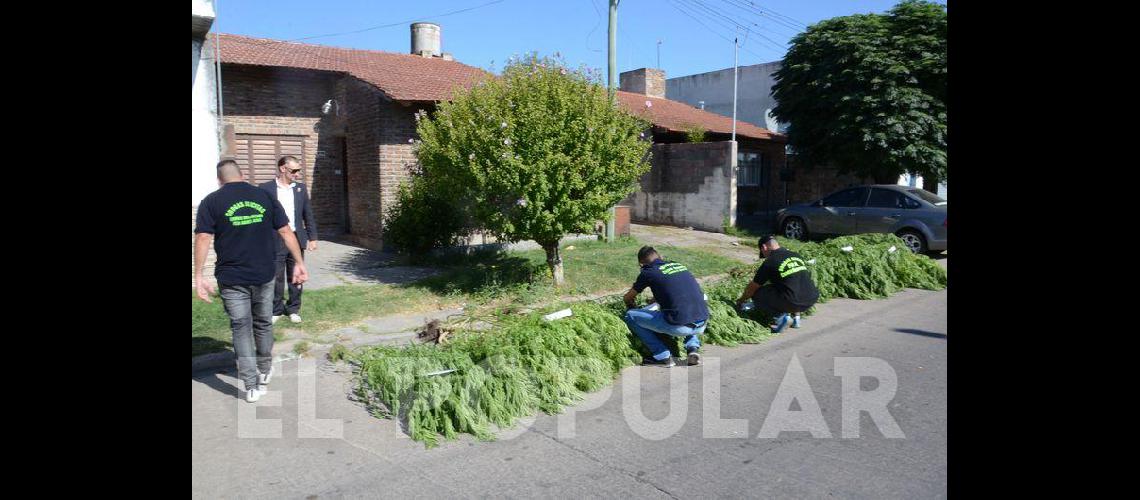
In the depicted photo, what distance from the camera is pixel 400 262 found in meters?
11.3

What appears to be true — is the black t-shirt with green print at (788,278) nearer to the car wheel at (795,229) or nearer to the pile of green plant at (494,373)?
the pile of green plant at (494,373)

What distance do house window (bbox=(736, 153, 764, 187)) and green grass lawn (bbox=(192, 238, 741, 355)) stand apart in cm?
985

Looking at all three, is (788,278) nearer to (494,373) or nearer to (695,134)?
(494,373)

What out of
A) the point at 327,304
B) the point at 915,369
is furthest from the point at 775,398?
the point at 327,304

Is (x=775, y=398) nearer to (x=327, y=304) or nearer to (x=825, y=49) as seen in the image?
(x=327, y=304)

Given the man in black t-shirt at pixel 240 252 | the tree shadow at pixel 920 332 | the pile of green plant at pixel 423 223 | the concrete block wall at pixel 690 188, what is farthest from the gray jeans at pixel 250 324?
the concrete block wall at pixel 690 188

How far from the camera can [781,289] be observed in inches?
294

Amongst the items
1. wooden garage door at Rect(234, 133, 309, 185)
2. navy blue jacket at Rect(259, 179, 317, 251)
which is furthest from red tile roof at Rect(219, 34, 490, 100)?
navy blue jacket at Rect(259, 179, 317, 251)

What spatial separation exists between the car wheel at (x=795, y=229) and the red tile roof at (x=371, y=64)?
24.4ft

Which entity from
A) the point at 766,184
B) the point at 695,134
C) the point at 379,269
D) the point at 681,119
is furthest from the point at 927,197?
the point at 379,269

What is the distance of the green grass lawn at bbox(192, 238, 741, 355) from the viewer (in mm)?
7402

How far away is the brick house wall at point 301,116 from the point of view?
1322 centimetres

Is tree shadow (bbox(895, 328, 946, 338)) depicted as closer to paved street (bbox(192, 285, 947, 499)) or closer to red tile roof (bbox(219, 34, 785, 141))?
paved street (bbox(192, 285, 947, 499))

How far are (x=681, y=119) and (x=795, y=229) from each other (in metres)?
6.42
